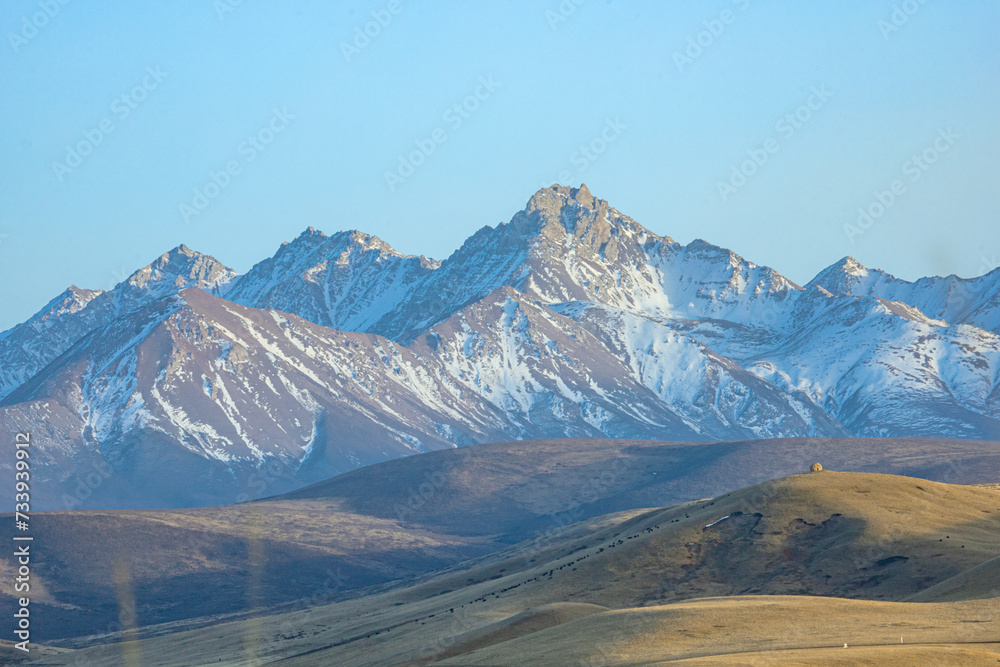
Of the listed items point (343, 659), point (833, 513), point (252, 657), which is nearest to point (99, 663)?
point (252, 657)

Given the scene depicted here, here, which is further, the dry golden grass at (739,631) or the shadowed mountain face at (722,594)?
the shadowed mountain face at (722,594)

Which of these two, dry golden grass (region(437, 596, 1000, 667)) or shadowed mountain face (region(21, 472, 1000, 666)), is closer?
dry golden grass (region(437, 596, 1000, 667))

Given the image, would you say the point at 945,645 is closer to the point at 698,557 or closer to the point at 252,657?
the point at 698,557

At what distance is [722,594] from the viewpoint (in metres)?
132

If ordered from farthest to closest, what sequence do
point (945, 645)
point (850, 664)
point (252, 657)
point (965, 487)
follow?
point (965, 487)
point (252, 657)
point (945, 645)
point (850, 664)

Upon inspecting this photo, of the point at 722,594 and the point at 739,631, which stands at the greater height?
the point at 739,631

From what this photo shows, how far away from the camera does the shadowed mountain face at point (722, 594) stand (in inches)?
3477

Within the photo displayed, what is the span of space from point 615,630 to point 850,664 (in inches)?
909

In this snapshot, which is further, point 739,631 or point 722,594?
point 722,594

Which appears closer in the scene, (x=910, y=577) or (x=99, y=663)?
(x=910, y=577)

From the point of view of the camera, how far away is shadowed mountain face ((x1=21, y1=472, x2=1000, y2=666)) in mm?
88312

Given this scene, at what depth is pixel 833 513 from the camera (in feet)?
476

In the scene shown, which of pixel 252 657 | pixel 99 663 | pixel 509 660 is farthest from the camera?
pixel 99 663

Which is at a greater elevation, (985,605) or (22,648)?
(22,648)
